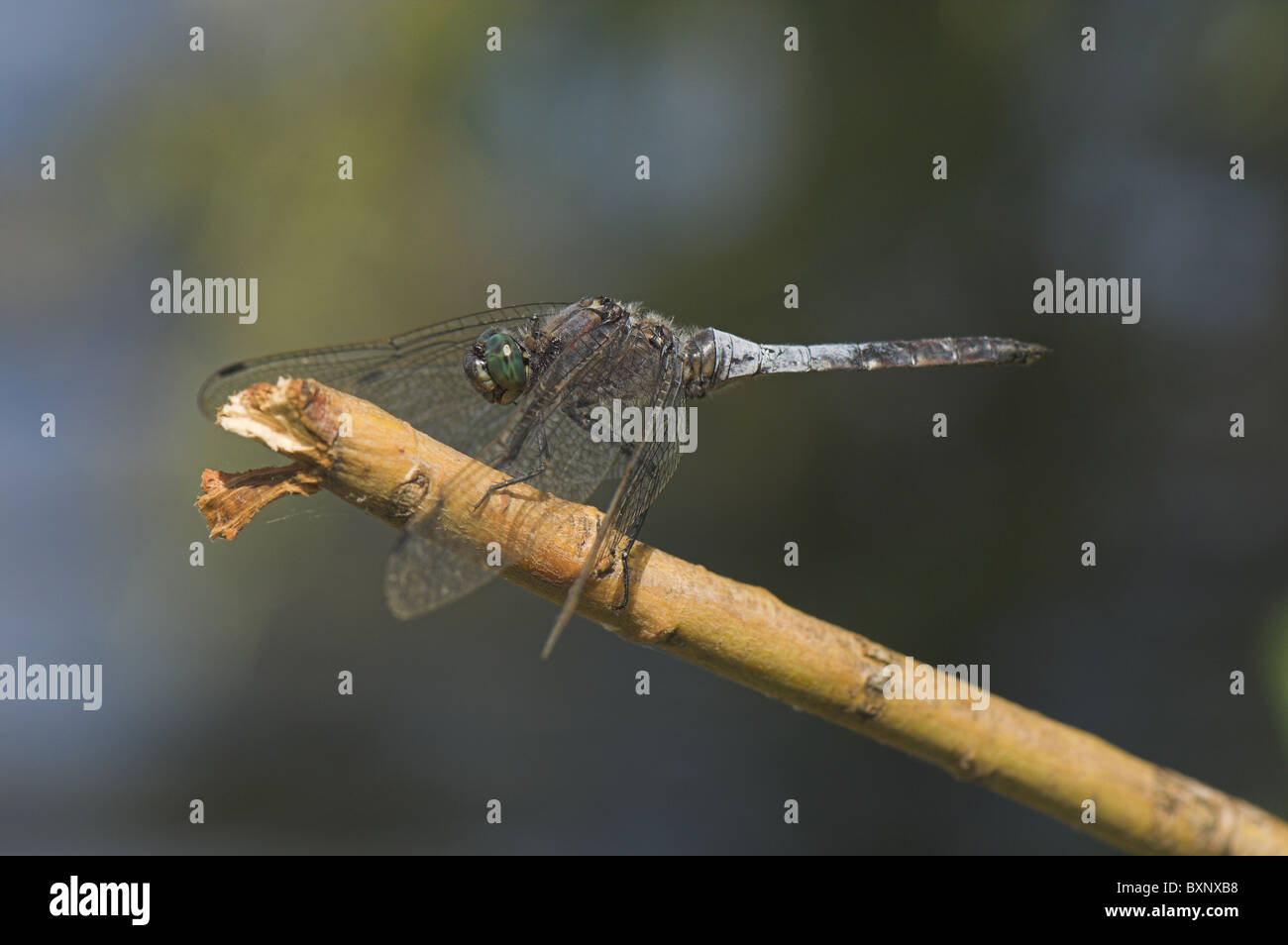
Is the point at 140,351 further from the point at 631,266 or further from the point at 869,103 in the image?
the point at 869,103

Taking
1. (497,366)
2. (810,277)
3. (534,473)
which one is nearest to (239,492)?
(534,473)

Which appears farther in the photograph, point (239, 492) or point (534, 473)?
point (534, 473)

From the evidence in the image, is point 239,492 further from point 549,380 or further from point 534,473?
point 549,380

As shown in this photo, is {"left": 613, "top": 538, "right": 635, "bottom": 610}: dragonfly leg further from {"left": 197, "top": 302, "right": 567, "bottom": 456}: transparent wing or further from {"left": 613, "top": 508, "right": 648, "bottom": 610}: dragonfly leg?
{"left": 197, "top": 302, "right": 567, "bottom": 456}: transparent wing

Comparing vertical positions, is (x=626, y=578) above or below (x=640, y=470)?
below

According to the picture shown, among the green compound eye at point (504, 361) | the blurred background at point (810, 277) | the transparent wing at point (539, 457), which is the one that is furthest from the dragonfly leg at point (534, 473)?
the blurred background at point (810, 277)
